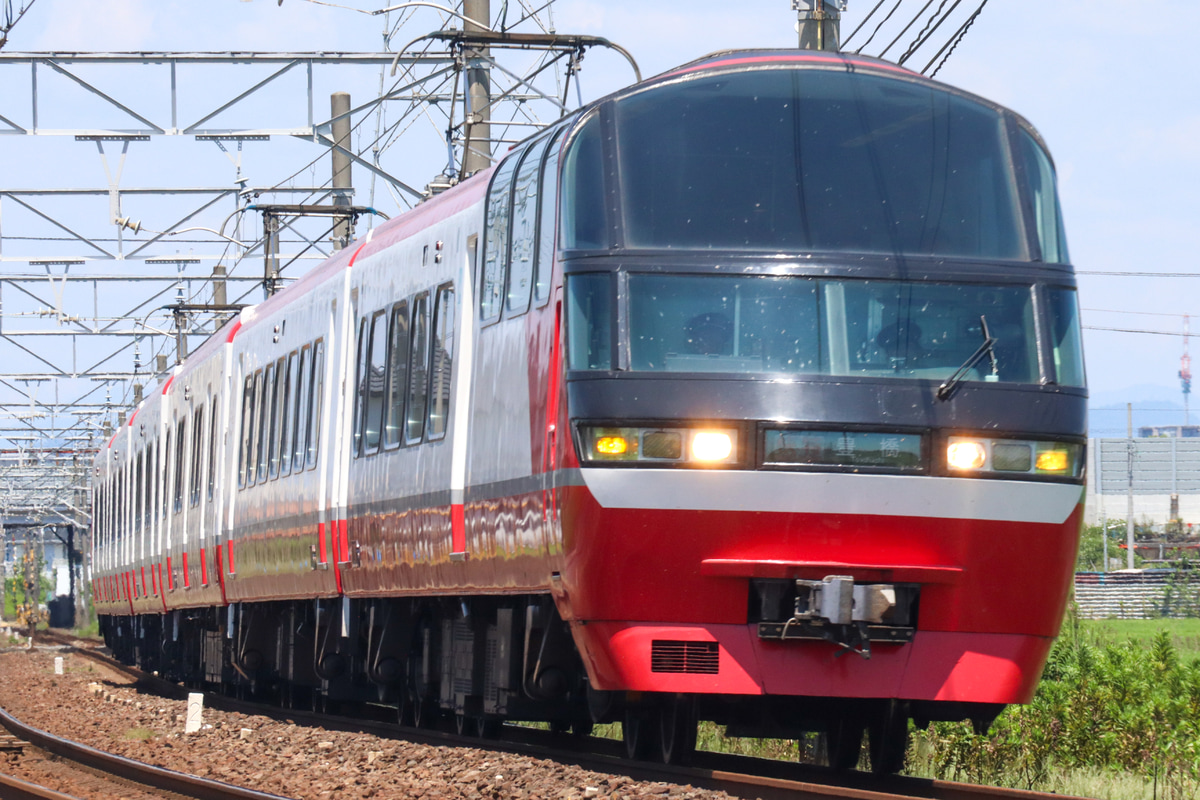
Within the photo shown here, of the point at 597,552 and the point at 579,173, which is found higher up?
the point at 579,173

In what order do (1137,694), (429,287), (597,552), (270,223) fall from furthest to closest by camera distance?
(270,223), (1137,694), (429,287), (597,552)

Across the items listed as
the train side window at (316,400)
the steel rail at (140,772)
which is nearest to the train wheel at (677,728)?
the steel rail at (140,772)

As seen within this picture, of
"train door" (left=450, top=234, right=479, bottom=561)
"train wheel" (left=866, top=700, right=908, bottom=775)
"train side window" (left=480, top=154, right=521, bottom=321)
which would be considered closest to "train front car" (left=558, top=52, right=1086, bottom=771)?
"train wheel" (left=866, top=700, right=908, bottom=775)

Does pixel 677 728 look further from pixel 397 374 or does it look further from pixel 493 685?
pixel 397 374

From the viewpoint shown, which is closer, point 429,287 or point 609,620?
point 609,620

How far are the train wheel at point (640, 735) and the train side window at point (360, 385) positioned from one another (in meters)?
3.84

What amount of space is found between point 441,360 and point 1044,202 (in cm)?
396

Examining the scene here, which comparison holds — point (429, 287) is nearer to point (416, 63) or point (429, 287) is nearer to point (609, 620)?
point (609, 620)

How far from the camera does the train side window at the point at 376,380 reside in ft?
44.2

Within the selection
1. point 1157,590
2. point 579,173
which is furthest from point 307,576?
point 1157,590

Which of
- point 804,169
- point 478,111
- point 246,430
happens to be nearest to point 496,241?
point 804,169

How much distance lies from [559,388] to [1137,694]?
7428 mm

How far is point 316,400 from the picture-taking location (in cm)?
1555

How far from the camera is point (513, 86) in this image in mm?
19891
